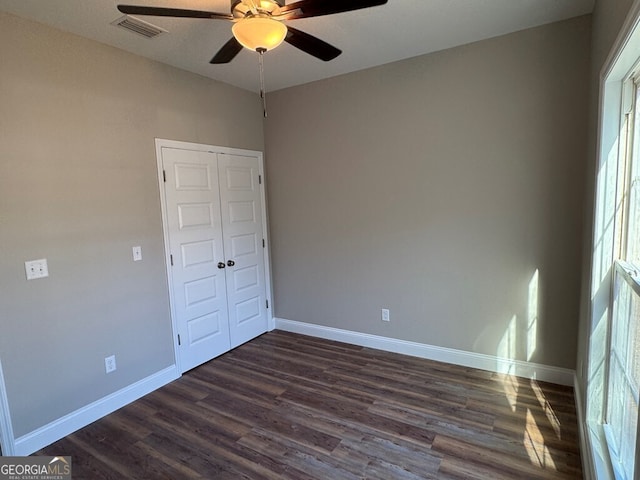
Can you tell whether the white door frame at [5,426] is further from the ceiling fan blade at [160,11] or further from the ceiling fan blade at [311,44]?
the ceiling fan blade at [311,44]

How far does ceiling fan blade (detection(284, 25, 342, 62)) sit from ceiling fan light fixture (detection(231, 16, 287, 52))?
0.15 m

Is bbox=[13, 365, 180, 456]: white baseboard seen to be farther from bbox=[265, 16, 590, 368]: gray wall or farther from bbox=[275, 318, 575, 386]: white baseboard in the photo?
bbox=[265, 16, 590, 368]: gray wall

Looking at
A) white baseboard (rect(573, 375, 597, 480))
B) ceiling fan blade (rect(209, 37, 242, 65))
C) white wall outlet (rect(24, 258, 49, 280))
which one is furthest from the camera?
white wall outlet (rect(24, 258, 49, 280))

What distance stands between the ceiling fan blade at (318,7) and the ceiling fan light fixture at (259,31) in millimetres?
52

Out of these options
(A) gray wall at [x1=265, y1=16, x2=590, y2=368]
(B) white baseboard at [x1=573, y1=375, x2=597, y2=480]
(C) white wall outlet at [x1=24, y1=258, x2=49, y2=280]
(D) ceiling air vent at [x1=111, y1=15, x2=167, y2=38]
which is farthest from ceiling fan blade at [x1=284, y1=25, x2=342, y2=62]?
(B) white baseboard at [x1=573, y1=375, x2=597, y2=480]

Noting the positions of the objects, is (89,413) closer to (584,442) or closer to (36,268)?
(36,268)

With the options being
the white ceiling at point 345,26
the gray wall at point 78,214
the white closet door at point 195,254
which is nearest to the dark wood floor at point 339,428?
the white closet door at point 195,254

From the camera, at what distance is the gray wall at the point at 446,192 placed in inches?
104

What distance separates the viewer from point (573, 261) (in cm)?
263

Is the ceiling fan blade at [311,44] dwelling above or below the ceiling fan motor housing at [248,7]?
below

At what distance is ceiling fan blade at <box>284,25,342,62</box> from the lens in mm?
1842

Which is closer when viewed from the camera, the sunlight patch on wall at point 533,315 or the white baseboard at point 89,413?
the white baseboard at point 89,413

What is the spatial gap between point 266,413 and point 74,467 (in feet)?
3.88

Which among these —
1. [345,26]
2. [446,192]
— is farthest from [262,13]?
[446,192]
